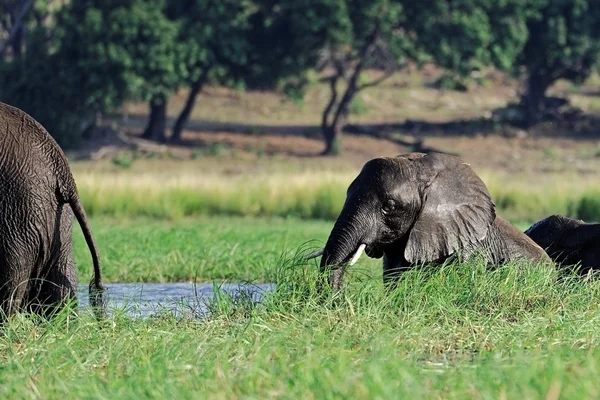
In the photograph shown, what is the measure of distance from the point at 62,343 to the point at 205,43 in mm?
29960

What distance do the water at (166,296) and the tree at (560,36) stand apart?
96.4 ft

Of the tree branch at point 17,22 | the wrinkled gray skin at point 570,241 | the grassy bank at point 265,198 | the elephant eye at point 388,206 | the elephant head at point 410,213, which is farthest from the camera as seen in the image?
the tree branch at point 17,22

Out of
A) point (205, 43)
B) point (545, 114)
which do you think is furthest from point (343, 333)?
point (545, 114)

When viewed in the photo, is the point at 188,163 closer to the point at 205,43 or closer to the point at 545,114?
the point at 205,43

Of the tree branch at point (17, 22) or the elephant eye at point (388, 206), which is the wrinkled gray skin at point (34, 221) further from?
the tree branch at point (17, 22)

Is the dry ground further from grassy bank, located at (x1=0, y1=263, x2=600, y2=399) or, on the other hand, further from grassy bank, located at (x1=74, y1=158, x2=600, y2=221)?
grassy bank, located at (x1=0, y1=263, x2=600, y2=399)

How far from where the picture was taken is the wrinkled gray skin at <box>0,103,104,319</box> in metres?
7.48

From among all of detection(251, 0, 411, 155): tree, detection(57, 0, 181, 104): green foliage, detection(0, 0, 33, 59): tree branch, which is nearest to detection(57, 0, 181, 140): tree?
detection(57, 0, 181, 104): green foliage

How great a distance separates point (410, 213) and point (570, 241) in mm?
2046

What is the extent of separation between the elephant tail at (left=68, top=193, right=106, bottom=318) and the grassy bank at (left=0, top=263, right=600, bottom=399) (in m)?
0.26

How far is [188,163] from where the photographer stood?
112ft

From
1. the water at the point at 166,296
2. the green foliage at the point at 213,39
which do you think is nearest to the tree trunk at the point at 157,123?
the green foliage at the point at 213,39

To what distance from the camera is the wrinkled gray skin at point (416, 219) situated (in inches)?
335

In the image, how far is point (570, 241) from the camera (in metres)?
10.3
